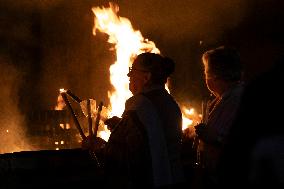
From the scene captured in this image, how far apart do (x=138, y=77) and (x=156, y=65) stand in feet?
0.56

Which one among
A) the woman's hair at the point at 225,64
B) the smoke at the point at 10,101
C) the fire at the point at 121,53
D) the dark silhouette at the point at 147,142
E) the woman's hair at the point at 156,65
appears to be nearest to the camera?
the dark silhouette at the point at 147,142

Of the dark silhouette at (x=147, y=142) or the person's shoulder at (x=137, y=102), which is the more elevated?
the person's shoulder at (x=137, y=102)

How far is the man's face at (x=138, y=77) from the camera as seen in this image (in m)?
4.10

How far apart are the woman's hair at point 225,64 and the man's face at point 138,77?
1.64 ft

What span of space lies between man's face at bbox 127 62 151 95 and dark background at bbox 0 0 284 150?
32.0 feet

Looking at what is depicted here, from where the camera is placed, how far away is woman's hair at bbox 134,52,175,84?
4102 millimetres

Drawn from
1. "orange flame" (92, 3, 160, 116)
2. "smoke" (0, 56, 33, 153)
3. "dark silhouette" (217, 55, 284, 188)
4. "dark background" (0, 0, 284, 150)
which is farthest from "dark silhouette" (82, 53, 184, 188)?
"dark background" (0, 0, 284, 150)

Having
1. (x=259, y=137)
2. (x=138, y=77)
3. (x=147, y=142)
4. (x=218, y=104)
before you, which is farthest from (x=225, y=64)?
(x=259, y=137)

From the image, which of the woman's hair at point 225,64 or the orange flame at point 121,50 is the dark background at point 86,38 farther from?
the woman's hair at point 225,64

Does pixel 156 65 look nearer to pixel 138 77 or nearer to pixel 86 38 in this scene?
pixel 138 77

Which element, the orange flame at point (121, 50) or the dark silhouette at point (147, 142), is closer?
the dark silhouette at point (147, 142)

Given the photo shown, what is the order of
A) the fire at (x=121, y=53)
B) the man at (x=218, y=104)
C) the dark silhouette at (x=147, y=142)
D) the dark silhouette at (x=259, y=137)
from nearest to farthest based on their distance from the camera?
the dark silhouette at (x=259, y=137) → the man at (x=218, y=104) → the dark silhouette at (x=147, y=142) → the fire at (x=121, y=53)

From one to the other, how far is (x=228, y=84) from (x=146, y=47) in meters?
4.70

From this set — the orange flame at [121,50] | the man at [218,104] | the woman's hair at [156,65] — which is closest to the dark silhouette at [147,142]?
the woman's hair at [156,65]
